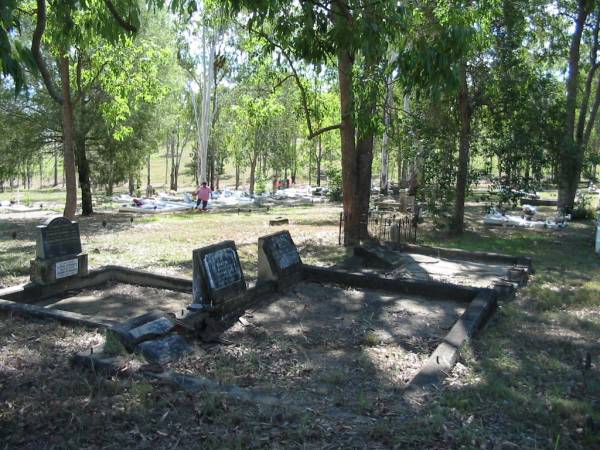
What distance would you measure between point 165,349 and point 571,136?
1444cm

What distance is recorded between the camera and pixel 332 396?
462 cm

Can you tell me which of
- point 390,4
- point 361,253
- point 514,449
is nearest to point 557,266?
A: point 361,253

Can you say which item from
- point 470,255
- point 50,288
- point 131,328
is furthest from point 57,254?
point 470,255

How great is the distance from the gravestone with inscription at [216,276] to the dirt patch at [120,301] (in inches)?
28.7

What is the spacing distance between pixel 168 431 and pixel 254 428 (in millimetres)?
611

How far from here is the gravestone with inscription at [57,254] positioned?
8102 millimetres

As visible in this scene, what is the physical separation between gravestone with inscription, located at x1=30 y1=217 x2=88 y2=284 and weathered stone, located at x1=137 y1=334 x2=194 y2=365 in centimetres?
355

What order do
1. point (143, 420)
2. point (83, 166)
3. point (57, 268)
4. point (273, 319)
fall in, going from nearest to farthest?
point (143, 420)
point (273, 319)
point (57, 268)
point (83, 166)

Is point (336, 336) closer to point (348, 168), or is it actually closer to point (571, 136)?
point (348, 168)

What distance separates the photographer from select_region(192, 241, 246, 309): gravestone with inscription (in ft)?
22.2

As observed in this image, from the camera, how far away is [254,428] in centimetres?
383

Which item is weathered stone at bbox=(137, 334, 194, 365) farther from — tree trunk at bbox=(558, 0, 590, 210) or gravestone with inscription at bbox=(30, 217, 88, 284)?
tree trunk at bbox=(558, 0, 590, 210)

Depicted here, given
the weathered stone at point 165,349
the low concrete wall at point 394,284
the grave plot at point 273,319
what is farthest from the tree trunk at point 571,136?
the weathered stone at point 165,349

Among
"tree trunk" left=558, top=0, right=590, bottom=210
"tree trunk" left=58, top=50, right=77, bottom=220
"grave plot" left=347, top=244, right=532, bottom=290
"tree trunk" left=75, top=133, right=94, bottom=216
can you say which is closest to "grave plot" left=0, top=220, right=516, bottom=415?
"grave plot" left=347, top=244, right=532, bottom=290
